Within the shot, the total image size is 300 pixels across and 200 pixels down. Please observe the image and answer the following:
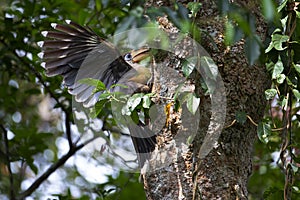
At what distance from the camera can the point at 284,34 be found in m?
1.71

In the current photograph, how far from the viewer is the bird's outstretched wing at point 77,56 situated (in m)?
1.91

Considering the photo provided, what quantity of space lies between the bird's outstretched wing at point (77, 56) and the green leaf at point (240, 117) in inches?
18.8

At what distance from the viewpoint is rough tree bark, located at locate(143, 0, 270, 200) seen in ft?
5.25

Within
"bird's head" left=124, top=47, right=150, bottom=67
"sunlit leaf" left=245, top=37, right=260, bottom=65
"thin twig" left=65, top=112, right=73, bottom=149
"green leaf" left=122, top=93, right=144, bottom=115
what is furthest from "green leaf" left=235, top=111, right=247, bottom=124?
"thin twig" left=65, top=112, right=73, bottom=149

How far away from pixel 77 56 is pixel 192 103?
1.67 ft

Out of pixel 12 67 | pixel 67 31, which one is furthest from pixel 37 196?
pixel 67 31

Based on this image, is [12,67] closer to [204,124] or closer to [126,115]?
[126,115]

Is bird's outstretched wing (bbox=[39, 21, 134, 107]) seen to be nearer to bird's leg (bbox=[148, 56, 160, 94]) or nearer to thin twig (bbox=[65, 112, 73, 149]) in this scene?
bird's leg (bbox=[148, 56, 160, 94])

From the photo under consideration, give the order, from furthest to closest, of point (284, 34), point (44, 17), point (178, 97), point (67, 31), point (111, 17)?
point (111, 17), point (44, 17), point (67, 31), point (284, 34), point (178, 97)

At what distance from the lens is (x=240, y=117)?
1.61 m

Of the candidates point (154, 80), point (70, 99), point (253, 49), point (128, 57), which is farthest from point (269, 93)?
point (70, 99)

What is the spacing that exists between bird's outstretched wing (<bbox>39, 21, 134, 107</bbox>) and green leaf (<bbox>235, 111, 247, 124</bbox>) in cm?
48

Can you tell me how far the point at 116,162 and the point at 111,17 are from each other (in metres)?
0.74

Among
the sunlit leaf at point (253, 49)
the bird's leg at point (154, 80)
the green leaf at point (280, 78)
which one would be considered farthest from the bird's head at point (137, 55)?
the sunlit leaf at point (253, 49)
